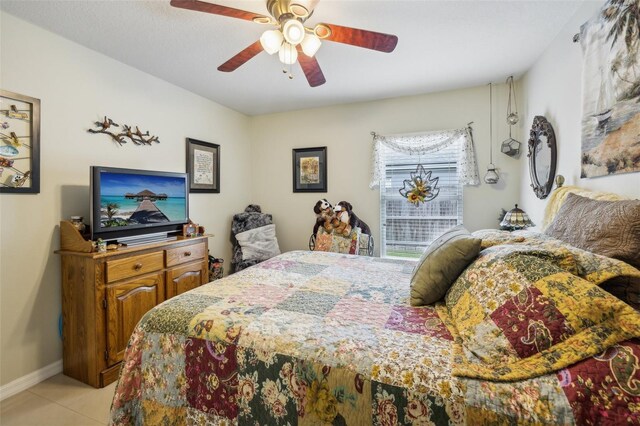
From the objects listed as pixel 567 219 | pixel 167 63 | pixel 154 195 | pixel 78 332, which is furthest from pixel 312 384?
pixel 167 63

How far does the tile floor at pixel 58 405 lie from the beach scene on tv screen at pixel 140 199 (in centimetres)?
120

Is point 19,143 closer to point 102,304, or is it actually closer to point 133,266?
point 133,266

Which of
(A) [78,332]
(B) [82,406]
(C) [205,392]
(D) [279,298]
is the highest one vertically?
(D) [279,298]

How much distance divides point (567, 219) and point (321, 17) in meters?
1.98

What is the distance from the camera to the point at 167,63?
2648 millimetres

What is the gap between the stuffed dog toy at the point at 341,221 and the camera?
11.7 feet

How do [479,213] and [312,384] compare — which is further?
[479,213]

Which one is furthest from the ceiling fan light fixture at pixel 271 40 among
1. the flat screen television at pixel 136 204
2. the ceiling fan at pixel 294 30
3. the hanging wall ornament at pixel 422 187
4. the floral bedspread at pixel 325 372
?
the hanging wall ornament at pixel 422 187

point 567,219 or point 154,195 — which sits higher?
point 154,195

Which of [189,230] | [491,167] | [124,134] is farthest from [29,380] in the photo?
[491,167]

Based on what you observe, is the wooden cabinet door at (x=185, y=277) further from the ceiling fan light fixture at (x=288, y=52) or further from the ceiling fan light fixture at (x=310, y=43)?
the ceiling fan light fixture at (x=310, y=43)

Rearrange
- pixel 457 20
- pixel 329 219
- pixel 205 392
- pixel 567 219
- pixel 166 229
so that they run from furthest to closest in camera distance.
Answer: pixel 329 219, pixel 166 229, pixel 457 20, pixel 567 219, pixel 205 392

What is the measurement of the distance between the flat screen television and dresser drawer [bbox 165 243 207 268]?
0.21m

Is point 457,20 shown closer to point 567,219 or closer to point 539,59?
point 539,59
